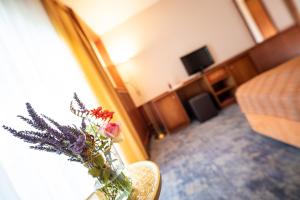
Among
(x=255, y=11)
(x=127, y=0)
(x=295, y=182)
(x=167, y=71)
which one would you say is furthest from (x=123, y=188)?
(x=255, y=11)

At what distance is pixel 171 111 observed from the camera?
468cm

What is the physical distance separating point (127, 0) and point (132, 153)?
9.16 ft

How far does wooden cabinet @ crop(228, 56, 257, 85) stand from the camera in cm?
465

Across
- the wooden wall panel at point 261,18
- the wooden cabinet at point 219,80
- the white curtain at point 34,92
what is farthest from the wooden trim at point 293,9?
the white curtain at point 34,92

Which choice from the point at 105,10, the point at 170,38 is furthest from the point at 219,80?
the point at 105,10

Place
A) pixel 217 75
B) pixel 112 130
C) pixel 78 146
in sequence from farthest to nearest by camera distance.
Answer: pixel 217 75, pixel 112 130, pixel 78 146

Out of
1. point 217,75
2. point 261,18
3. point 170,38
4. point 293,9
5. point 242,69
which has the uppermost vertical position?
point 170,38

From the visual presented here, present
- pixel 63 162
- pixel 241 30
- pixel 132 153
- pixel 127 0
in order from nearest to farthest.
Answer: pixel 63 162, pixel 132 153, pixel 127 0, pixel 241 30

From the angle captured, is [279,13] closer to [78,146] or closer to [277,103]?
[277,103]

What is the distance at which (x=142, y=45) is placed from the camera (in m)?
5.36

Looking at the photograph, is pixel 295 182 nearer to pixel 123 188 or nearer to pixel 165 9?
pixel 123 188

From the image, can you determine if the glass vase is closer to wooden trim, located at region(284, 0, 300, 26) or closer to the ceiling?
the ceiling

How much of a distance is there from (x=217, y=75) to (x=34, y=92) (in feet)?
12.0

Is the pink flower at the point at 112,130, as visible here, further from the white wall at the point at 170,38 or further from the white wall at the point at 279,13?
the white wall at the point at 279,13
